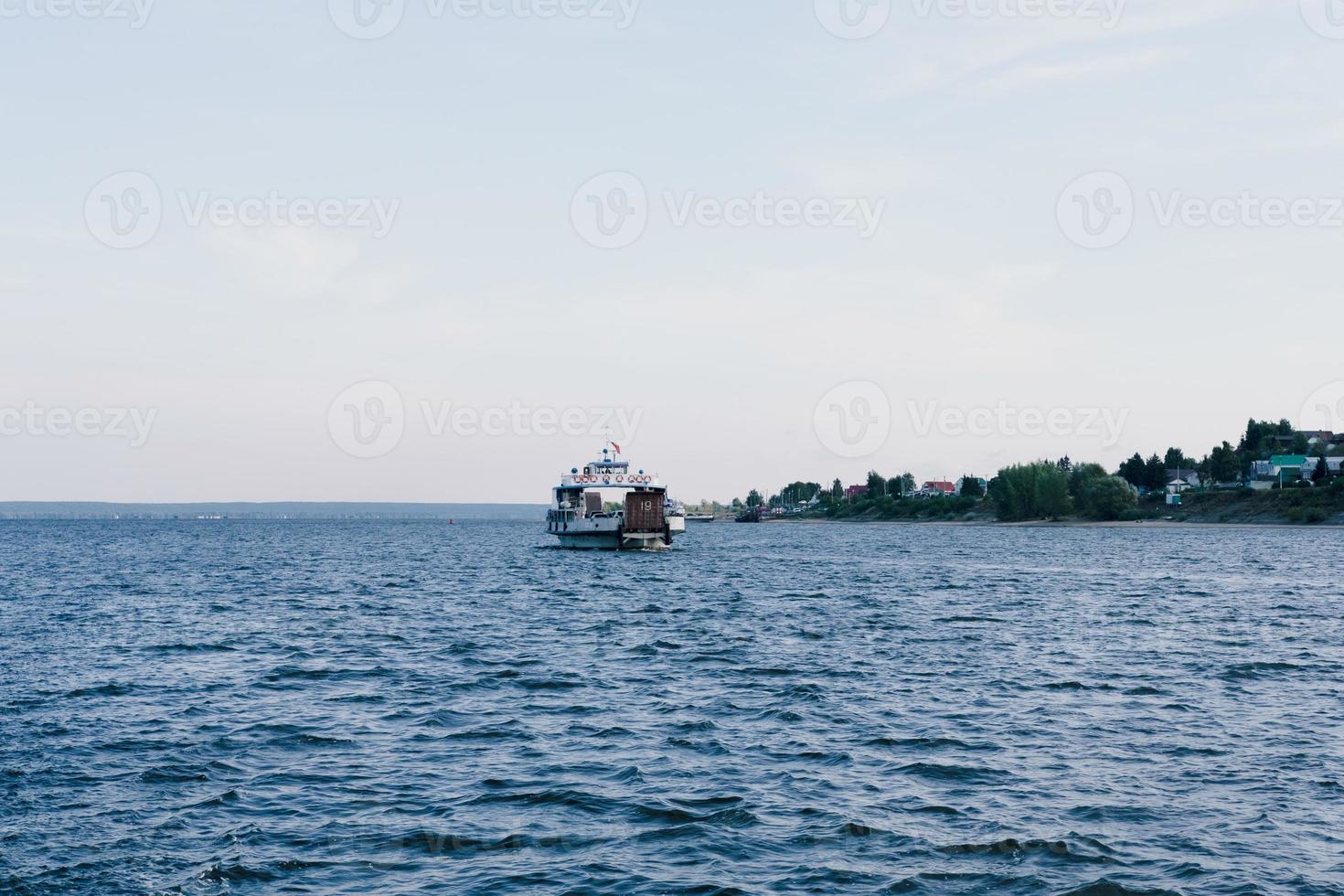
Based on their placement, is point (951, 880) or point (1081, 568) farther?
point (1081, 568)

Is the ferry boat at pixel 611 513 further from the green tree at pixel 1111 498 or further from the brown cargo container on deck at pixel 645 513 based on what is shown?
the green tree at pixel 1111 498

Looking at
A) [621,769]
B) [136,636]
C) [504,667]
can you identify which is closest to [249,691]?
[504,667]

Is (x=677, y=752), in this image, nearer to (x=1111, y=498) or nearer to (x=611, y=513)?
(x=611, y=513)

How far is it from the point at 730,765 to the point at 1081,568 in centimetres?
6766

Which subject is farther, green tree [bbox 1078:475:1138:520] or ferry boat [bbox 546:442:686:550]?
green tree [bbox 1078:475:1138:520]

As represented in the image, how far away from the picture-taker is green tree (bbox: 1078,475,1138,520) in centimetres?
18788

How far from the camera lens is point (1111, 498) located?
18838 centimetres

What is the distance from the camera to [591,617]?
154ft

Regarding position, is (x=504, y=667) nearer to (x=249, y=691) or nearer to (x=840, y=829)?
(x=249, y=691)

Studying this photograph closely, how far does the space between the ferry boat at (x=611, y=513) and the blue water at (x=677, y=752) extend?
50720 millimetres

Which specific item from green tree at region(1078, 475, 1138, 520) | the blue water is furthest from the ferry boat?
green tree at region(1078, 475, 1138, 520)

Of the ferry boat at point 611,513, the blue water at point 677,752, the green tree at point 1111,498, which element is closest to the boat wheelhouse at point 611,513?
the ferry boat at point 611,513

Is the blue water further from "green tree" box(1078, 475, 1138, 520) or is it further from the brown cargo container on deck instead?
"green tree" box(1078, 475, 1138, 520)

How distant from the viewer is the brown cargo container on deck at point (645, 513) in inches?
3878
